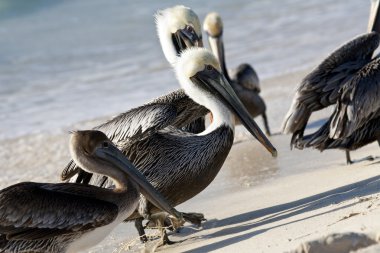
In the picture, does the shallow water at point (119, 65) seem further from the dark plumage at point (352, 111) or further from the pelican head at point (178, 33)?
the pelican head at point (178, 33)

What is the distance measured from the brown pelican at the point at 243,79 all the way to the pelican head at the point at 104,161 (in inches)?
169

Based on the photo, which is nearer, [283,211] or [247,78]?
[283,211]

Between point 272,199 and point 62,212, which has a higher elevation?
point 62,212

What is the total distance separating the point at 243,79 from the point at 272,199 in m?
4.46

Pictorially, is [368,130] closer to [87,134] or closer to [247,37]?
[87,134]

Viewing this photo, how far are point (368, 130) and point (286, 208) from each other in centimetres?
145

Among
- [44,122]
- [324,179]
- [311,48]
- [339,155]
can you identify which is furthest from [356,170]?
[311,48]

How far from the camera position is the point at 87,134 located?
5699 mm

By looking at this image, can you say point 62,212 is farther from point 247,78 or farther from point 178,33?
point 247,78

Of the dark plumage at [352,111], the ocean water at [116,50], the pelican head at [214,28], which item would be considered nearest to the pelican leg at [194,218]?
the dark plumage at [352,111]

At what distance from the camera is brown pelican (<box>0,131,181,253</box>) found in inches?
211

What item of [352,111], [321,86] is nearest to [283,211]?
[352,111]

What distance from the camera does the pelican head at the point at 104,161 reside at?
5707 millimetres

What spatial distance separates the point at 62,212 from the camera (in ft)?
17.7
